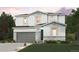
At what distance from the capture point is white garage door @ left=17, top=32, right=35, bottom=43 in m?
7.89

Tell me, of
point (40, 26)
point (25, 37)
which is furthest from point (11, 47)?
point (40, 26)

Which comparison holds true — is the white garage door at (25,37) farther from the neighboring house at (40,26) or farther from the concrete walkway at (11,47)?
the concrete walkway at (11,47)

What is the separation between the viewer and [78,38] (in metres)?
7.86

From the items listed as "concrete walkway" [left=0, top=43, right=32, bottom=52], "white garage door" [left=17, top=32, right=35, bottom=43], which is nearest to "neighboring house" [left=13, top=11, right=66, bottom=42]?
"white garage door" [left=17, top=32, right=35, bottom=43]

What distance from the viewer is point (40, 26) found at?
782 cm

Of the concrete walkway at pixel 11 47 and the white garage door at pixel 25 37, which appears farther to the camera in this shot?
the white garage door at pixel 25 37

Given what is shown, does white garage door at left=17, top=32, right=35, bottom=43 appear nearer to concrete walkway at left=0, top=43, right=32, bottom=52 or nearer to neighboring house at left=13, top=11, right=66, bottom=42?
neighboring house at left=13, top=11, right=66, bottom=42

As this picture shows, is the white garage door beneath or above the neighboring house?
beneath

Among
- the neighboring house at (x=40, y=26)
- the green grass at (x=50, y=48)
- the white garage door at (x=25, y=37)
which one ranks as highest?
the neighboring house at (x=40, y=26)

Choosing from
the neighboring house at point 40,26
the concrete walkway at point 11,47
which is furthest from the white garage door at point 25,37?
the concrete walkway at point 11,47

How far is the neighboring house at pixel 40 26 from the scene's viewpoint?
25.6 feet

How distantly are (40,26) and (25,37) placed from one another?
0.56m

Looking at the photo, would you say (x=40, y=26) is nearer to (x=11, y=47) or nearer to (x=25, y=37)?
(x=25, y=37)
